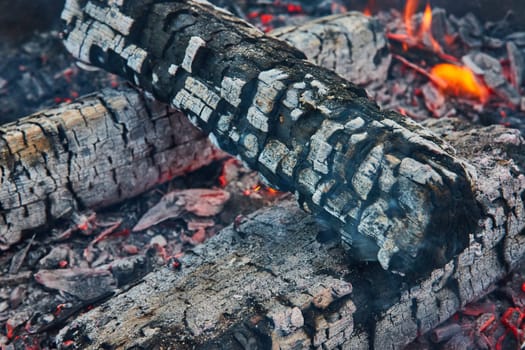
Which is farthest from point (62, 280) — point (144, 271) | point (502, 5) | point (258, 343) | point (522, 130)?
point (502, 5)

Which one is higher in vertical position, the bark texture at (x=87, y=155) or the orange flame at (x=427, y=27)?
the orange flame at (x=427, y=27)

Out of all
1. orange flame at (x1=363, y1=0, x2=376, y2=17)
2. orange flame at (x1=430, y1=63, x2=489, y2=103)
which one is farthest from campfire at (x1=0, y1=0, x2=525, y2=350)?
orange flame at (x1=363, y1=0, x2=376, y2=17)

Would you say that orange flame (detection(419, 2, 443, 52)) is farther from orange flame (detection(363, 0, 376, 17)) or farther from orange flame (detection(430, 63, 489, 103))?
orange flame (detection(363, 0, 376, 17))

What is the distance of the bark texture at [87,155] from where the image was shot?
4.06 metres

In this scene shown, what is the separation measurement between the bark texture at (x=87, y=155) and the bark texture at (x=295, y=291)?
1.20 m

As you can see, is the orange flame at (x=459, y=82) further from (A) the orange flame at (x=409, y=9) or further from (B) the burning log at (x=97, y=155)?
(B) the burning log at (x=97, y=155)

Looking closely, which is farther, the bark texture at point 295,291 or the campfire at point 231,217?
the campfire at point 231,217

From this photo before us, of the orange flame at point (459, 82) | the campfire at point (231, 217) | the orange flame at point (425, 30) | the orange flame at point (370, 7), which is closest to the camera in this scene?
the campfire at point (231, 217)

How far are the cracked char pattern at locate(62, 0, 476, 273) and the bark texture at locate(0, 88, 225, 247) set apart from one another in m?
0.36

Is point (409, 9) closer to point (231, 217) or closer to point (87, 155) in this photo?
point (231, 217)

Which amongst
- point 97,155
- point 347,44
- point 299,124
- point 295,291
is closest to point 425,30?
point 347,44

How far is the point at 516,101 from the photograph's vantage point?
215 inches

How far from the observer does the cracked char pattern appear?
2867mm

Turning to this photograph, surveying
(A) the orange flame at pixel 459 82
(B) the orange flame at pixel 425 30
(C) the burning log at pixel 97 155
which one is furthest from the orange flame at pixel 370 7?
(C) the burning log at pixel 97 155
